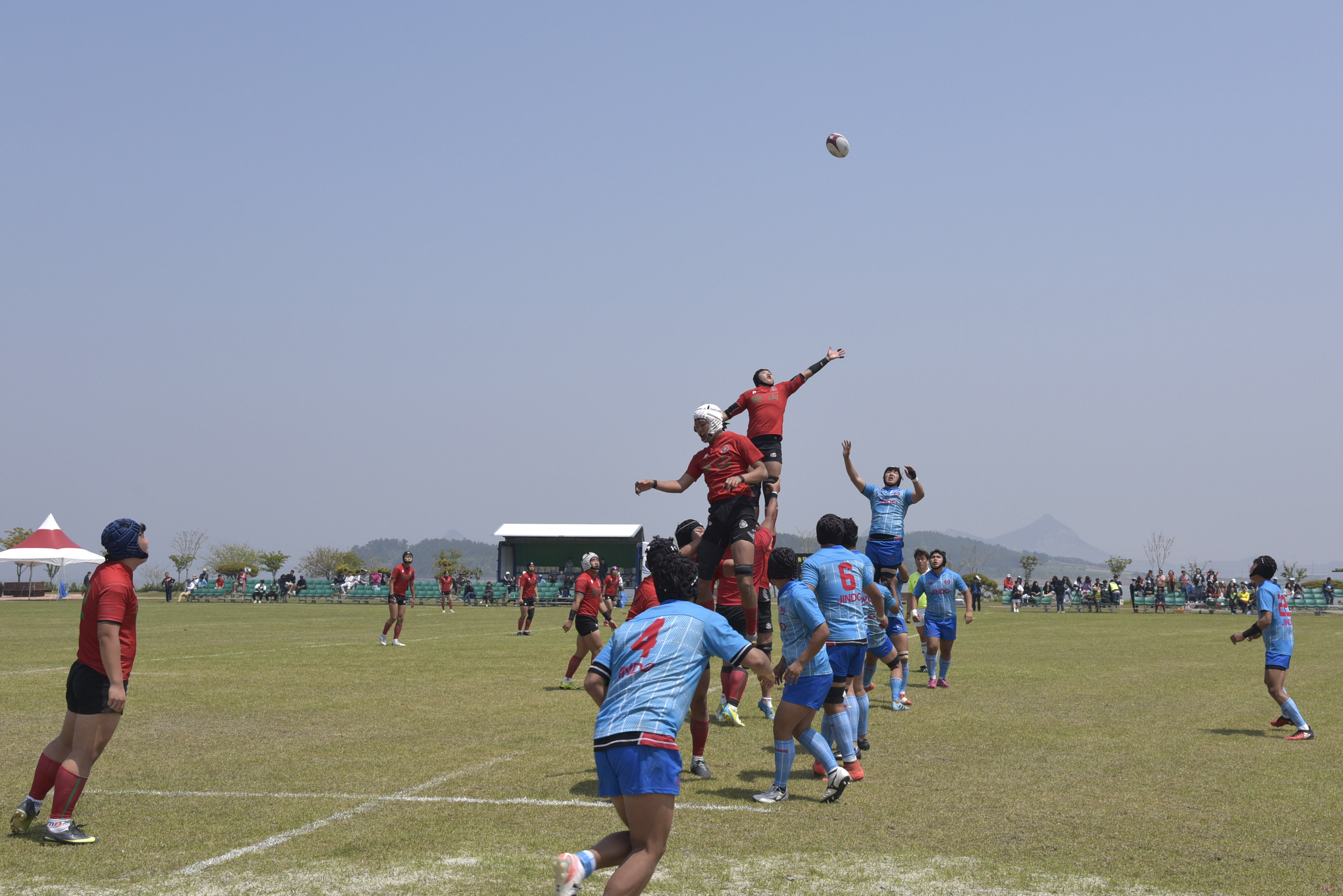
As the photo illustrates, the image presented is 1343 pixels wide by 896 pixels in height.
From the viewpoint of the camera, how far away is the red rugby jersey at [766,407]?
1202 centimetres

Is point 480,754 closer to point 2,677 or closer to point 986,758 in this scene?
point 986,758

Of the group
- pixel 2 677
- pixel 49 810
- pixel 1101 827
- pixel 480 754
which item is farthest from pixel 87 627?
pixel 2 677

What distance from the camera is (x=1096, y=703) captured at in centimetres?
1429

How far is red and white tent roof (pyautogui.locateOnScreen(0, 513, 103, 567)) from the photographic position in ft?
196

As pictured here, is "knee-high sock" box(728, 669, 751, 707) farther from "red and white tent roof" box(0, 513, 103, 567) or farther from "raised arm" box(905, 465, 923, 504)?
Result: "red and white tent roof" box(0, 513, 103, 567)

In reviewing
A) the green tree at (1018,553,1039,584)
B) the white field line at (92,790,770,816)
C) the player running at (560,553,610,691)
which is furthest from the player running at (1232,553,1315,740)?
the green tree at (1018,553,1039,584)

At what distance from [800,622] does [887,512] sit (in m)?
7.41

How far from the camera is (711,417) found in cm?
1105

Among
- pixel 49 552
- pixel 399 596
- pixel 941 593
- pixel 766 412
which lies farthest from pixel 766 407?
pixel 49 552

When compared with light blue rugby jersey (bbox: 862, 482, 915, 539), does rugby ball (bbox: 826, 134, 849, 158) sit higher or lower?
higher

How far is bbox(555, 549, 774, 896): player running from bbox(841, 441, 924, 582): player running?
383 inches

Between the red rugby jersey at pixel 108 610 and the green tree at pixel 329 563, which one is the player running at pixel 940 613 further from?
the green tree at pixel 329 563

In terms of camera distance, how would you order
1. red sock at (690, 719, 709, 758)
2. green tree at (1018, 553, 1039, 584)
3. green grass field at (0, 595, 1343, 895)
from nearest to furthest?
green grass field at (0, 595, 1343, 895) < red sock at (690, 719, 709, 758) < green tree at (1018, 553, 1039, 584)

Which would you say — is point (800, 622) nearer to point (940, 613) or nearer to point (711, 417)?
point (711, 417)
